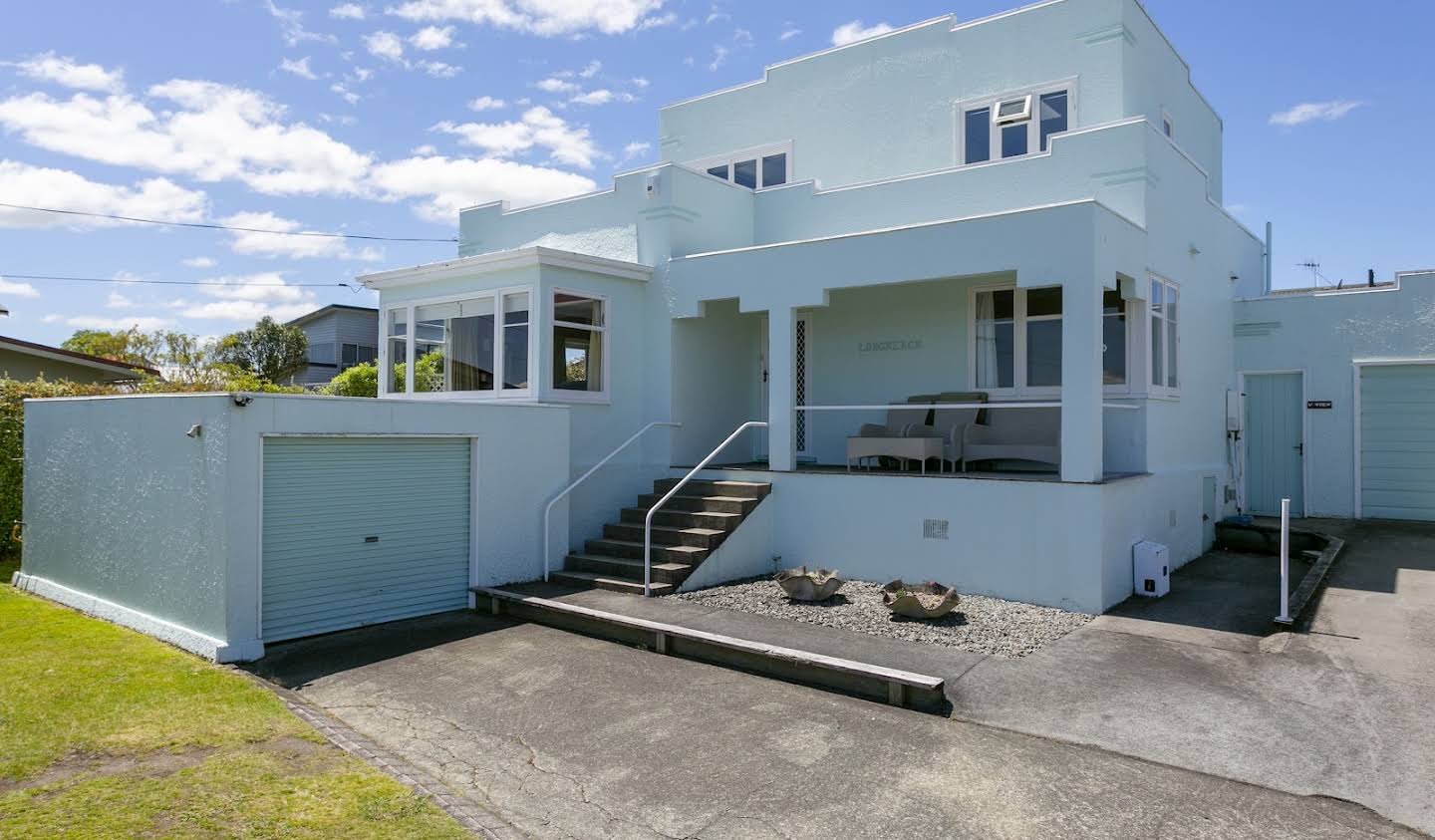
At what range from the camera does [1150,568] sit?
910 cm

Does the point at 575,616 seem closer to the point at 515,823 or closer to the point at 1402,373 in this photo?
the point at 515,823

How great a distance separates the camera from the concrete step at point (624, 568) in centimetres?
940

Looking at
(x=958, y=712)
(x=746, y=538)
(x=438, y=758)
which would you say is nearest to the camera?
(x=438, y=758)

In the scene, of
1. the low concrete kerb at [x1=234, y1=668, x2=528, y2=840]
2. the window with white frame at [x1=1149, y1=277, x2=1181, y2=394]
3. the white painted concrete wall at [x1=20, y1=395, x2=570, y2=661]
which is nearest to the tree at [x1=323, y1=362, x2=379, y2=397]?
the white painted concrete wall at [x1=20, y1=395, x2=570, y2=661]

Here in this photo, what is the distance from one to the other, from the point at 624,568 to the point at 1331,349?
36.9 feet

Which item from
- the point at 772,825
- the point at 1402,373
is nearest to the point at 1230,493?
the point at 1402,373

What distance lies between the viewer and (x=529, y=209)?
13742mm

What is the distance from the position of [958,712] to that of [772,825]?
2079 millimetres

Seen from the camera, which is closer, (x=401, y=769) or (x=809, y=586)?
(x=401, y=769)

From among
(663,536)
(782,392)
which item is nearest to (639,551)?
(663,536)

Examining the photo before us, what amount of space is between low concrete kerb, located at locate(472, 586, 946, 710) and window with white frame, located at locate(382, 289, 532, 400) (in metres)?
3.27

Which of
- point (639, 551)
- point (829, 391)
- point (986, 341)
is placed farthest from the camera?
point (829, 391)

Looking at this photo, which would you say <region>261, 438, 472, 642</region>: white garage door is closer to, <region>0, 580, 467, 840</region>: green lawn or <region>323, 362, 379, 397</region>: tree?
<region>0, 580, 467, 840</region>: green lawn

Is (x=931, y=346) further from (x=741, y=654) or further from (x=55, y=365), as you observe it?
(x=55, y=365)
